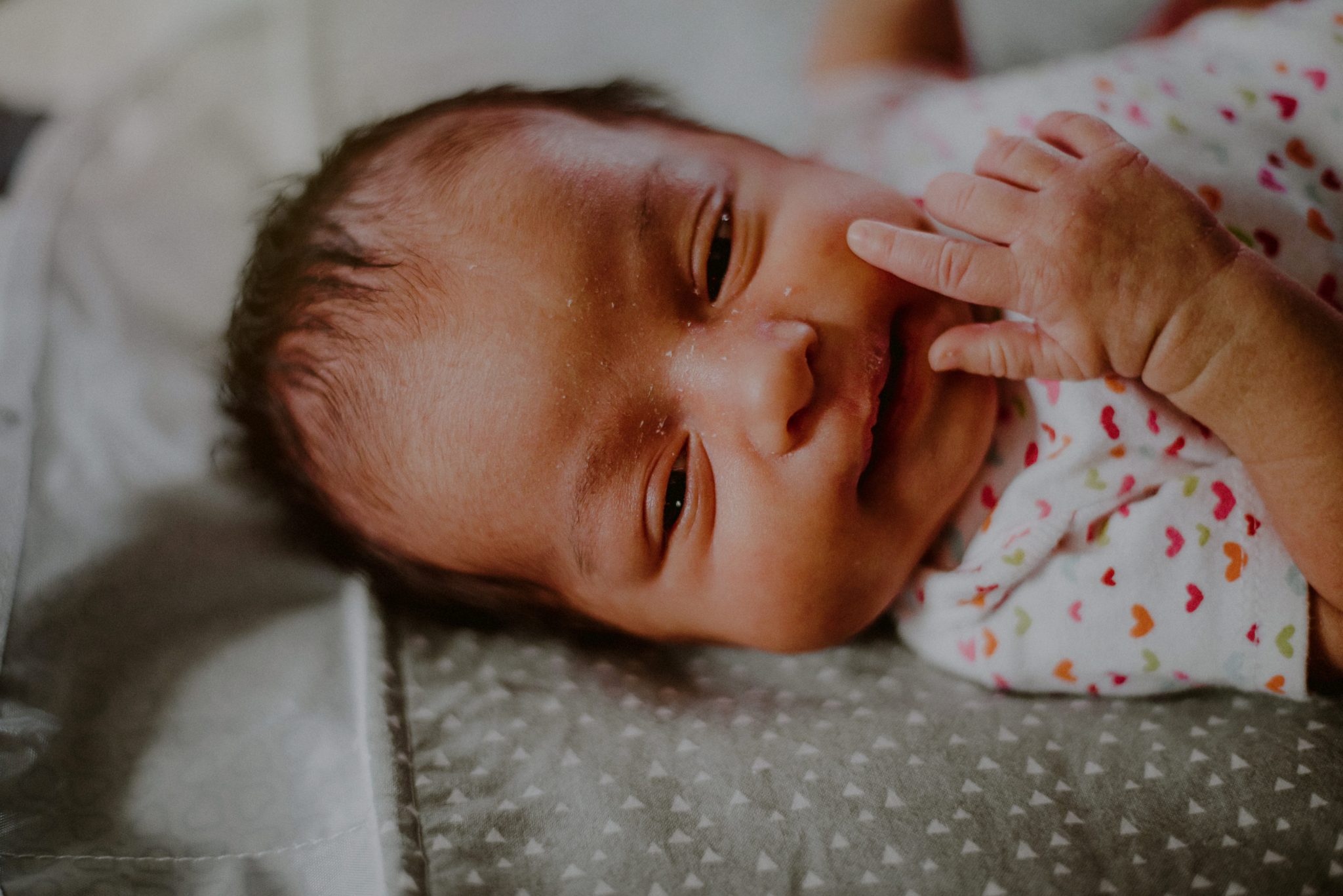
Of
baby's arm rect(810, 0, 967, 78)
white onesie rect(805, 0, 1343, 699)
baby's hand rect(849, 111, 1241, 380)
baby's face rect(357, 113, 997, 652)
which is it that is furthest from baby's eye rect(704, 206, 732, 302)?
baby's arm rect(810, 0, 967, 78)

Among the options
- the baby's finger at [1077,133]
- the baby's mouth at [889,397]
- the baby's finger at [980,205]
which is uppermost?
the baby's finger at [1077,133]

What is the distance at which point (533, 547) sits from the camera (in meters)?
1.07

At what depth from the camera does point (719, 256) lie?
1.05 m

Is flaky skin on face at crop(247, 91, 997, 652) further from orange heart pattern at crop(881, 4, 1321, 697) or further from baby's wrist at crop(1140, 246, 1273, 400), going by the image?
baby's wrist at crop(1140, 246, 1273, 400)

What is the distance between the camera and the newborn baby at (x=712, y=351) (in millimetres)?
927

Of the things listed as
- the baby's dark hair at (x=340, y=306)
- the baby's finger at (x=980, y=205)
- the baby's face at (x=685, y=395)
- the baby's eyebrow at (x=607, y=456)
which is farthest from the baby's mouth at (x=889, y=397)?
the baby's dark hair at (x=340, y=306)

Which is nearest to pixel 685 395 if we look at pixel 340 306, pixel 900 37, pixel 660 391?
pixel 660 391

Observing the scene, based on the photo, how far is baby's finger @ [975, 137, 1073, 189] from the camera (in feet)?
3.17

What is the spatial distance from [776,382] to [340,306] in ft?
1.61

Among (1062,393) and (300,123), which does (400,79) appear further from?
(1062,393)

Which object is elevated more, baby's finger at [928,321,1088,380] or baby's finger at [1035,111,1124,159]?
baby's finger at [1035,111,1124,159]

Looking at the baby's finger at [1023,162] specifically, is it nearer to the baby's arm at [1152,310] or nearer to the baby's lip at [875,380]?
the baby's arm at [1152,310]

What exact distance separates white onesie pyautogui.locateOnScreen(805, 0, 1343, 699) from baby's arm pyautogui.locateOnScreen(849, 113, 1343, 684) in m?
0.06

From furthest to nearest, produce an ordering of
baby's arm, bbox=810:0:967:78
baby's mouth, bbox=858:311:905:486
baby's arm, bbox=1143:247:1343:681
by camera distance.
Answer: baby's arm, bbox=810:0:967:78 < baby's mouth, bbox=858:311:905:486 < baby's arm, bbox=1143:247:1343:681
